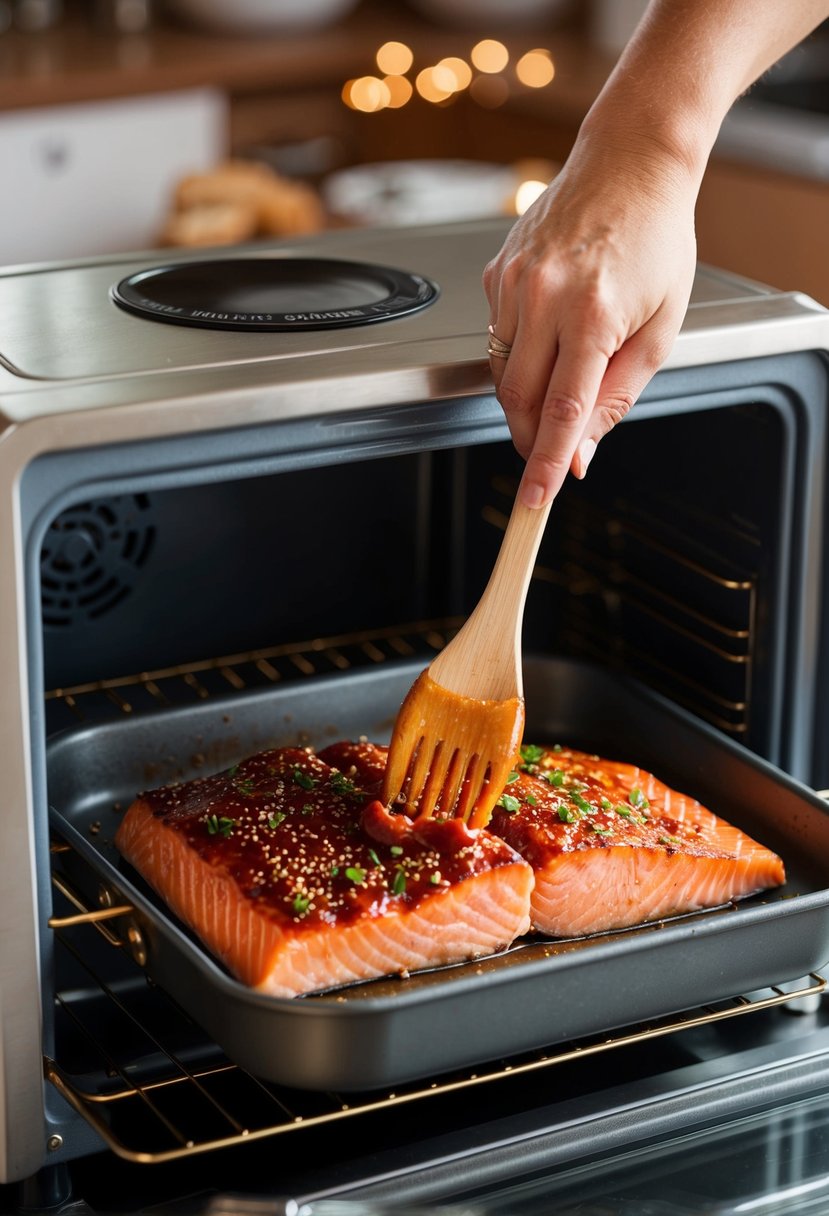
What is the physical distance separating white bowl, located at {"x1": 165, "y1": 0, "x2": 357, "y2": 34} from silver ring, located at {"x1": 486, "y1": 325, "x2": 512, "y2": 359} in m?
2.84

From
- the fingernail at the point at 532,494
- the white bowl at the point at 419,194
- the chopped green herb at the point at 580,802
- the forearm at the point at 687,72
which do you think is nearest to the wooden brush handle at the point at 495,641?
the fingernail at the point at 532,494

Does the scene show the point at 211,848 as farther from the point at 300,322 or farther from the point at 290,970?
the point at 300,322

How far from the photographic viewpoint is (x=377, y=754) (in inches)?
41.4

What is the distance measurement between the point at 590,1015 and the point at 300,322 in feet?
1.45

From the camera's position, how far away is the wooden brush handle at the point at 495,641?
35.5 inches

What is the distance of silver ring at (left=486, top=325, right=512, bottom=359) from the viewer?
2.89 feet

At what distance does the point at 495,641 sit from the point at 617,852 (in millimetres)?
156

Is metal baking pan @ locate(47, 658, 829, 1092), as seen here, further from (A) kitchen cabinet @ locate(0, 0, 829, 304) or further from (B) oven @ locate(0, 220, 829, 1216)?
(A) kitchen cabinet @ locate(0, 0, 829, 304)

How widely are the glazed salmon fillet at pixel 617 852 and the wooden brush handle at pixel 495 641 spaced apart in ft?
0.37

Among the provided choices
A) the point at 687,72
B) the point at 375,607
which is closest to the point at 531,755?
the point at 375,607

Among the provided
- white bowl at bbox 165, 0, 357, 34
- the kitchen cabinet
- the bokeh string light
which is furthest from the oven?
white bowl at bbox 165, 0, 357, 34

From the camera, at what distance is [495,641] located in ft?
3.00

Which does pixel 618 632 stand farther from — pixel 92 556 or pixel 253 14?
pixel 253 14

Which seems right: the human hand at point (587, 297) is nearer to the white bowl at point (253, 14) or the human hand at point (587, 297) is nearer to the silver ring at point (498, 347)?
the silver ring at point (498, 347)
